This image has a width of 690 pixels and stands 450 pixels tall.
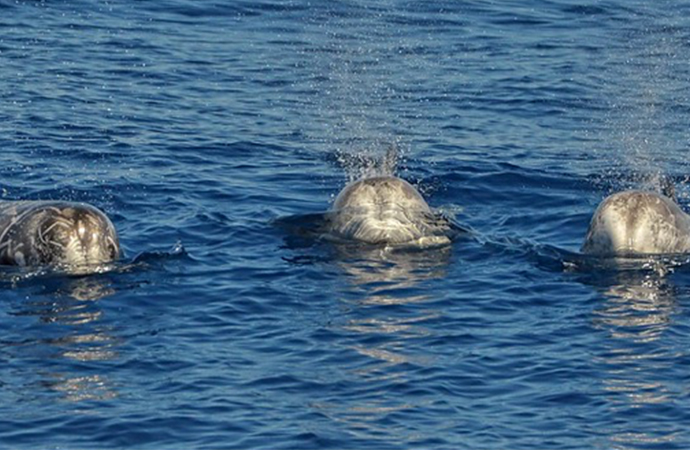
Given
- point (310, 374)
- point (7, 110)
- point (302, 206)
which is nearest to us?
point (310, 374)

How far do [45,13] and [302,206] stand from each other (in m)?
11.5

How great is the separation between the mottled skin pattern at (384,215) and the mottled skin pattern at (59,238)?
288cm

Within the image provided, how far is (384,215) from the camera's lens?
802 inches

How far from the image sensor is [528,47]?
31.2 meters

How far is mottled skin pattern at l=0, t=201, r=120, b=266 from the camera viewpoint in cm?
1852

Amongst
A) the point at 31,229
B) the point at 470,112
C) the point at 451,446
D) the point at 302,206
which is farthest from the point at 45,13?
the point at 451,446

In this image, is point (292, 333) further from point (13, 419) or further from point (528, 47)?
point (528, 47)

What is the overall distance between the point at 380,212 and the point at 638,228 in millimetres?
2860

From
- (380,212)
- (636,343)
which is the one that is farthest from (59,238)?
(636,343)

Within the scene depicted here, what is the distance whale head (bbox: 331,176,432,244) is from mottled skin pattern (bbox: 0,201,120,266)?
2.88 metres

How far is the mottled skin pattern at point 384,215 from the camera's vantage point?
20.2 metres

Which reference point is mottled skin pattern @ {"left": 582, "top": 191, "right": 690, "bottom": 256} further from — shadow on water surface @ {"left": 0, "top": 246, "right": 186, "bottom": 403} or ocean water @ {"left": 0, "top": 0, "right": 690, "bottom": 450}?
shadow on water surface @ {"left": 0, "top": 246, "right": 186, "bottom": 403}

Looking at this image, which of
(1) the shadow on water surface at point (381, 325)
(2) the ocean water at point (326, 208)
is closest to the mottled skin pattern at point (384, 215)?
(1) the shadow on water surface at point (381, 325)

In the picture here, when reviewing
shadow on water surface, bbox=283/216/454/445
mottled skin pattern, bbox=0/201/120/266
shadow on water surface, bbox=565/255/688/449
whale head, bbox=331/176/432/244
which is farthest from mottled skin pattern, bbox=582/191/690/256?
mottled skin pattern, bbox=0/201/120/266
